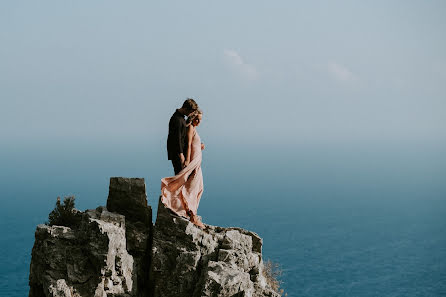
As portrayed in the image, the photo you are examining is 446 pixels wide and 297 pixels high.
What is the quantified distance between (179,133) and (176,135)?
0.50 feet

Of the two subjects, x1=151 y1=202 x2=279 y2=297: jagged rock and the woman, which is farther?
the woman

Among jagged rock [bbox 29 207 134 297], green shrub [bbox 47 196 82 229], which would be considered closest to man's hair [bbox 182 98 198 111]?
jagged rock [bbox 29 207 134 297]

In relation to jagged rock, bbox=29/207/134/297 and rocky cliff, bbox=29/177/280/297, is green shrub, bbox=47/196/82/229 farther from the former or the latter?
jagged rock, bbox=29/207/134/297

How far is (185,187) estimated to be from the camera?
1730 centimetres

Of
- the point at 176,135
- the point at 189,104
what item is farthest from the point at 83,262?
the point at 189,104

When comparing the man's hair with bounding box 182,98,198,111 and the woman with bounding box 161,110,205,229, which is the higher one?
the man's hair with bounding box 182,98,198,111

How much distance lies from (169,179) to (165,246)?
2339mm

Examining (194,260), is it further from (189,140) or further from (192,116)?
(192,116)

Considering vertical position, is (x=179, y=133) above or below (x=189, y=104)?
below

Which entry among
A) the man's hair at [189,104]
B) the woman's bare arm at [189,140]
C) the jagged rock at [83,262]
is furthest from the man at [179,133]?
the jagged rock at [83,262]

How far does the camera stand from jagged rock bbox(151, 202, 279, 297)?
1466cm

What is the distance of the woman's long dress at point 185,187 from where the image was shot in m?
16.8

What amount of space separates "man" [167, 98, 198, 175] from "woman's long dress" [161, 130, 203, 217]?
39 cm

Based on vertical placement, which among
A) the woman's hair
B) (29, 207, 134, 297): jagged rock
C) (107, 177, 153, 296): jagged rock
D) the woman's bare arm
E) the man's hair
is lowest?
(29, 207, 134, 297): jagged rock
